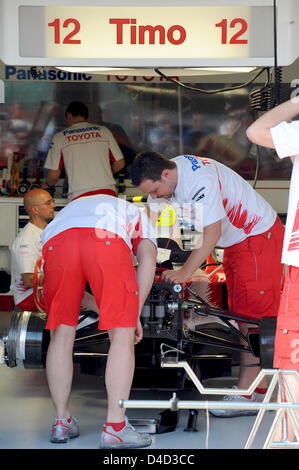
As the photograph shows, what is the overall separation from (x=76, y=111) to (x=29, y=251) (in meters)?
2.61

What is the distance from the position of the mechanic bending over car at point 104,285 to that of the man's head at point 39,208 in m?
1.69

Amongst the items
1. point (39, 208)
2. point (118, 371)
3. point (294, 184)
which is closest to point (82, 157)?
point (39, 208)

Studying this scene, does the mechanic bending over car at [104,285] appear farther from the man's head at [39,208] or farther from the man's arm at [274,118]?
the man's head at [39,208]

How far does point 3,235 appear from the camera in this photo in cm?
807

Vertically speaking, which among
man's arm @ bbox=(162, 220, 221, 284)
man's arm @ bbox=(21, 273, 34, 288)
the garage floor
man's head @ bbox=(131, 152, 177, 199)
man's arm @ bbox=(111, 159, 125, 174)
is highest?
man's head @ bbox=(131, 152, 177, 199)

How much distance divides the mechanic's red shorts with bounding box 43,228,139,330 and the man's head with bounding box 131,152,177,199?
0.62m

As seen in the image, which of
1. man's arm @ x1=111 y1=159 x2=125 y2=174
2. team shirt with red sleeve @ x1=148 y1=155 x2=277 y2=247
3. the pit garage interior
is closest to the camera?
the pit garage interior

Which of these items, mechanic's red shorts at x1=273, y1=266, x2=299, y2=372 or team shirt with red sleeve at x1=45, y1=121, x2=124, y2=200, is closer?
mechanic's red shorts at x1=273, y1=266, x2=299, y2=372

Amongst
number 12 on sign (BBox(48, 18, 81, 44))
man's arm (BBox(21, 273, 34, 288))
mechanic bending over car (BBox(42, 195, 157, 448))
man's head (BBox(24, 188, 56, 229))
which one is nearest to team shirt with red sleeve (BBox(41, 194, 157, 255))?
mechanic bending over car (BBox(42, 195, 157, 448))

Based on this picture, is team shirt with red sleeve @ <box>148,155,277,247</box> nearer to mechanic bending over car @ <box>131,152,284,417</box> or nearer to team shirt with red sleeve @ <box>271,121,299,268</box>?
mechanic bending over car @ <box>131,152,284,417</box>

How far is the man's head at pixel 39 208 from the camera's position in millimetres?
5601

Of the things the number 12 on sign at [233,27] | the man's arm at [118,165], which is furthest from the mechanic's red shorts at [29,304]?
the man's arm at [118,165]

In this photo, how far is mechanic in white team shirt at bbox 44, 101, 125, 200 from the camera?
7660 mm
